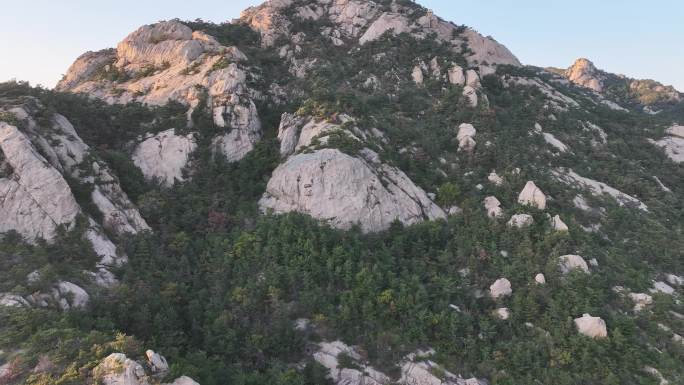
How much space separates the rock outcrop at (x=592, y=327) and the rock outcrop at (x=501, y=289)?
163 inches

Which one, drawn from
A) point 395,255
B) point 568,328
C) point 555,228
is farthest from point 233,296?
point 555,228

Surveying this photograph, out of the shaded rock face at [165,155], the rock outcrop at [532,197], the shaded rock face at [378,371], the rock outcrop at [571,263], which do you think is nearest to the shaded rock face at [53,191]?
the shaded rock face at [165,155]

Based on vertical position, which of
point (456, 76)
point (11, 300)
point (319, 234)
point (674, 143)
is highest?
point (456, 76)

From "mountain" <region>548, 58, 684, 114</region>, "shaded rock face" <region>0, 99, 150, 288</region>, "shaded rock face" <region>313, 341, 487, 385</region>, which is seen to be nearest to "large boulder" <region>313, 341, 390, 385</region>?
"shaded rock face" <region>313, 341, 487, 385</region>

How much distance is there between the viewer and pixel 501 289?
81.4 feet

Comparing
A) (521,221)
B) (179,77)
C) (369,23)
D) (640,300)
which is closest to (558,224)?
(521,221)

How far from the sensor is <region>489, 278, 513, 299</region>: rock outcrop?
24.7 m

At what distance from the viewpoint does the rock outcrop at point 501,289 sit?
24.7 metres

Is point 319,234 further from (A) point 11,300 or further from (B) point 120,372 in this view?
(A) point 11,300

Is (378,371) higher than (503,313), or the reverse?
(503,313)

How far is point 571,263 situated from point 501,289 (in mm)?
5161

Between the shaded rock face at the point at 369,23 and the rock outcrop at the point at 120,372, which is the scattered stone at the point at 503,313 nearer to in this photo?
the rock outcrop at the point at 120,372

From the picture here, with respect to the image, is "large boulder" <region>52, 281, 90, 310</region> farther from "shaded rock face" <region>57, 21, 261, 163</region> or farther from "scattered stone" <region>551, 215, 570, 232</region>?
"scattered stone" <region>551, 215, 570, 232</region>

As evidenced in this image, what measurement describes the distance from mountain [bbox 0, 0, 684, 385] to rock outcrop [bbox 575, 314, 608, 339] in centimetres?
11
